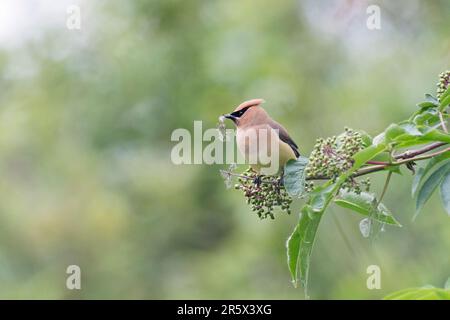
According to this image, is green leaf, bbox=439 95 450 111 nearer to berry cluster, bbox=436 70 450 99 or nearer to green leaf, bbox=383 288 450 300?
berry cluster, bbox=436 70 450 99

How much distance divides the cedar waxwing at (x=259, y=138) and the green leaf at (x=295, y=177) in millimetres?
501

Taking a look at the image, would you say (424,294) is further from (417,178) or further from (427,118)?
(427,118)

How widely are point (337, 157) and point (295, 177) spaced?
153 mm

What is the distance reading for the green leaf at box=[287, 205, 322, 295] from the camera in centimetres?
196

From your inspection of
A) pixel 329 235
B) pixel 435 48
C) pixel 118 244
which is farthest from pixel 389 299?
pixel 118 244

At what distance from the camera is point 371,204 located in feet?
7.05

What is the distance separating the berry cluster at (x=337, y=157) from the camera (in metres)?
2.09

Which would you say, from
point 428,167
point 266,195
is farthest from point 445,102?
point 266,195

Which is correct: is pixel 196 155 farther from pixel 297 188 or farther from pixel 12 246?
pixel 297 188

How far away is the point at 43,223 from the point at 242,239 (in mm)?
2299

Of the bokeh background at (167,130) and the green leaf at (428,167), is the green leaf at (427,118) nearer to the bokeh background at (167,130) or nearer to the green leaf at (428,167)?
the green leaf at (428,167)

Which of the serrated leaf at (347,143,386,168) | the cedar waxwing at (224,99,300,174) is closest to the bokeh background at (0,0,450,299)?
the cedar waxwing at (224,99,300,174)

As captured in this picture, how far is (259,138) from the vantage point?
10.2ft

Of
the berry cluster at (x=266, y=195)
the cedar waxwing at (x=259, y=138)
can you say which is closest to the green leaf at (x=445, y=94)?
the berry cluster at (x=266, y=195)
